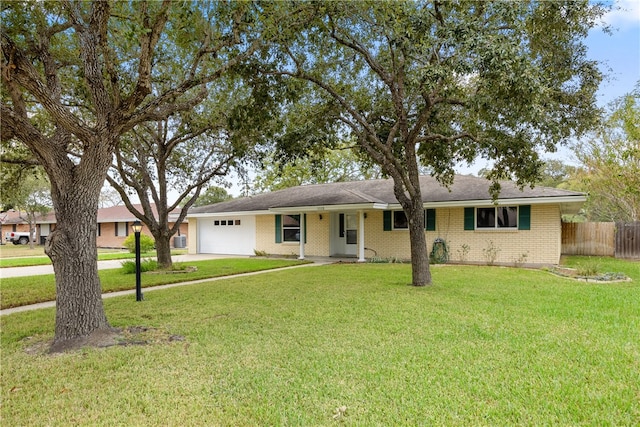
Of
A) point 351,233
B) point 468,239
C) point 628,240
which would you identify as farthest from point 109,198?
point 628,240

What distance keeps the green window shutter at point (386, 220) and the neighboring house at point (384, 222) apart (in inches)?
1.6

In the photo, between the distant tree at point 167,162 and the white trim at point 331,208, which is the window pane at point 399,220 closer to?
the white trim at point 331,208

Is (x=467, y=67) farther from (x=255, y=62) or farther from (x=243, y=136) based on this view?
(x=243, y=136)

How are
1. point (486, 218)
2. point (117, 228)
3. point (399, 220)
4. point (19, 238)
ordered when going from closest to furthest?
point (486, 218)
point (399, 220)
point (117, 228)
point (19, 238)

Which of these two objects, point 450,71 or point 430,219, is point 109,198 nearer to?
point 430,219

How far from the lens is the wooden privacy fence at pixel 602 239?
16891 mm

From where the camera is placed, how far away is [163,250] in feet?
44.1

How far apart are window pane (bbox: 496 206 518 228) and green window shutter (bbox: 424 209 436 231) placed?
2293 mm

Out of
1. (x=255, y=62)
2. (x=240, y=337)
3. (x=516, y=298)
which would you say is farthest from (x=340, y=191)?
(x=240, y=337)

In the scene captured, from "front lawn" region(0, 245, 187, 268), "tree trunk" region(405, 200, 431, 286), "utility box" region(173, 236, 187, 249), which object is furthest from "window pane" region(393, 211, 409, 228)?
"utility box" region(173, 236, 187, 249)

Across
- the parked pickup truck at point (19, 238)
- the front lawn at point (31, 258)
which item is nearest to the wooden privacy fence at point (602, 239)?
the front lawn at point (31, 258)

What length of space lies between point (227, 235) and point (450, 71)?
663 inches

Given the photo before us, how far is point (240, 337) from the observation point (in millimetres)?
5266

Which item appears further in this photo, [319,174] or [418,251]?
[319,174]
